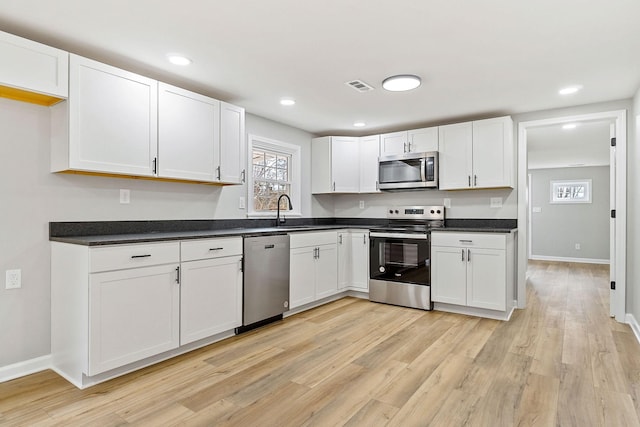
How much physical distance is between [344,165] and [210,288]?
2.63 meters

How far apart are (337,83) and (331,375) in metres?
2.33

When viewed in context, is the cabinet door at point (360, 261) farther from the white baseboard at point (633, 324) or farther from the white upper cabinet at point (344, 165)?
the white baseboard at point (633, 324)

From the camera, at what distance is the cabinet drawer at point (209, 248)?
265 cm

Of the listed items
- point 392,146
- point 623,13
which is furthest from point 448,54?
point 392,146

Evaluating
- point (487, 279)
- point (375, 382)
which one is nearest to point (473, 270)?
point (487, 279)

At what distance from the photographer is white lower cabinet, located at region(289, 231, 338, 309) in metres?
3.70

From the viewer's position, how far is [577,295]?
470cm

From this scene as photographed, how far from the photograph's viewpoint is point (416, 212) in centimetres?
459

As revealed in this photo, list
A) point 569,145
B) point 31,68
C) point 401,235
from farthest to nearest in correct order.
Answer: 1. point 569,145
2. point 401,235
3. point 31,68

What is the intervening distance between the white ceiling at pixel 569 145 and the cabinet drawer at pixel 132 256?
4.08 meters

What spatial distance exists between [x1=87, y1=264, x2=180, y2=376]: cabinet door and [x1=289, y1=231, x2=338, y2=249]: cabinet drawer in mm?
1360

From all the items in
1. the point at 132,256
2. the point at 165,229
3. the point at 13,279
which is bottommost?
the point at 13,279

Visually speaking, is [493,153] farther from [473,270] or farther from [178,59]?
[178,59]

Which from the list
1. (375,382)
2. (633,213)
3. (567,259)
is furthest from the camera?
(567,259)
